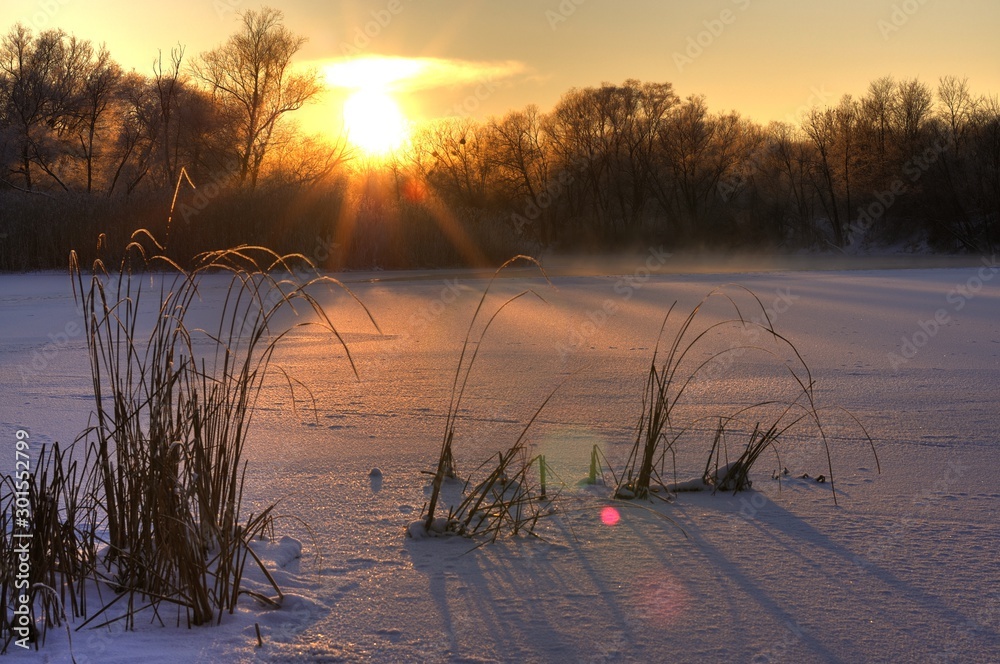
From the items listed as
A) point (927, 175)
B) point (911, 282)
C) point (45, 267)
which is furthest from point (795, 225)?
point (45, 267)

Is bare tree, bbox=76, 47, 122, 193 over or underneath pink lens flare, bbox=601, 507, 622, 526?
over

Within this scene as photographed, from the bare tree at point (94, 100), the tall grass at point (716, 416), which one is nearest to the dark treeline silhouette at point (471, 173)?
the bare tree at point (94, 100)

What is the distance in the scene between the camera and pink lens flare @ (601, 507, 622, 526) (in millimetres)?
2641

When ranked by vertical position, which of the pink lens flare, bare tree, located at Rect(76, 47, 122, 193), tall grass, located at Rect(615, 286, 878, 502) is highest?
bare tree, located at Rect(76, 47, 122, 193)

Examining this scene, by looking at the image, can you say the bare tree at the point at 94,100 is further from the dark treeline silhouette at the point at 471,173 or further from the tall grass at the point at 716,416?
the tall grass at the point at 716,416

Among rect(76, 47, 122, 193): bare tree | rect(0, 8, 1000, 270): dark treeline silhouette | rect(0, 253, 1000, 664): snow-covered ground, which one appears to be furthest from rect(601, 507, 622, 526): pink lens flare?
rect(76, 47, 122, 193): bare tree

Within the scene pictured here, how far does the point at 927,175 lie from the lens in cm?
2939

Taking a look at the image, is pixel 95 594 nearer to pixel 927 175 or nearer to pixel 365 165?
pixel 365 165

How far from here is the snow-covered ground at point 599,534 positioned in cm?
188

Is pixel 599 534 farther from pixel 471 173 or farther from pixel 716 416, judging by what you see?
pixel 471 173

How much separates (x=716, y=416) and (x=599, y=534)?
1276 mm

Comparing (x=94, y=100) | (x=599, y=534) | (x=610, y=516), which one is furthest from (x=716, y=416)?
(x=94, y=100)

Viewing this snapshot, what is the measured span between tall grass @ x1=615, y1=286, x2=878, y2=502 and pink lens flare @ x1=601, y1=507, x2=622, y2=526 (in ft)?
0.39

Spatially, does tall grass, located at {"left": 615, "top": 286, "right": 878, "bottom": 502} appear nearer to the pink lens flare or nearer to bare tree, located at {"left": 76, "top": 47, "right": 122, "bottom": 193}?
the pink lens flare
